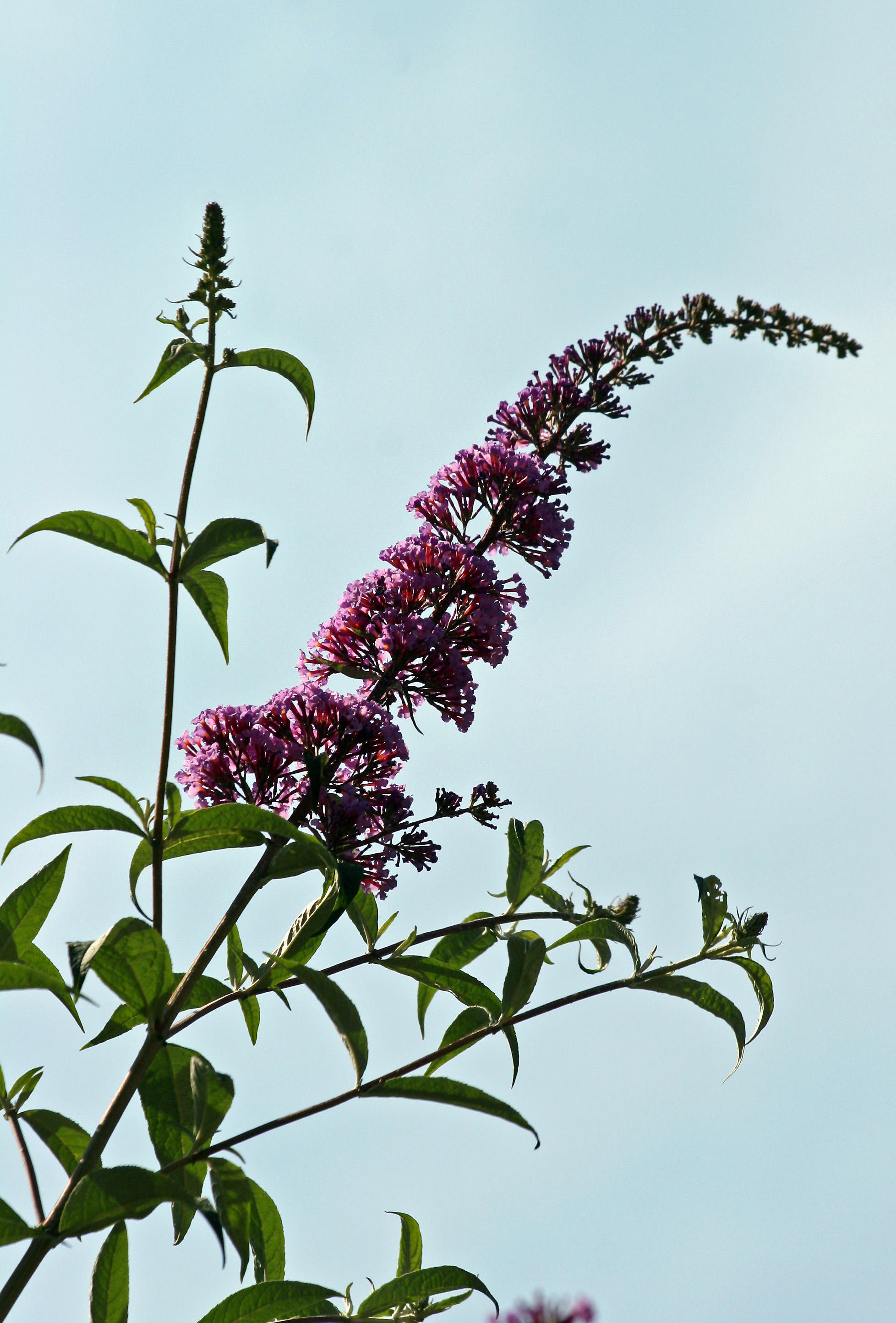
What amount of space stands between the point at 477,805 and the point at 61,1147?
54.6 inches

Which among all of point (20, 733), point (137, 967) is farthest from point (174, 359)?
point (137, 967)

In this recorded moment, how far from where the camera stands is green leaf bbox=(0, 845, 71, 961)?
2.82m

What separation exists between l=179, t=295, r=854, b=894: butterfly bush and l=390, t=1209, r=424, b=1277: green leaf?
904 millimetres

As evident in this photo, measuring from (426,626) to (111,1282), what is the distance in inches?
72.0

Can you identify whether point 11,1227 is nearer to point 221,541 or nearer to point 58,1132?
point 58,1132

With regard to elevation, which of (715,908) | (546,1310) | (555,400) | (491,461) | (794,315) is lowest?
(546,1310)

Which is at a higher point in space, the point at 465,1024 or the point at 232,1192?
the point at 465,1024

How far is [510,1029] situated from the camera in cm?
290

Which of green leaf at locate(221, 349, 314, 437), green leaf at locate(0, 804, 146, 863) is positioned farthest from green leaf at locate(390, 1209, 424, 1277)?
green leaf at locate(221, 349, 314, 437)

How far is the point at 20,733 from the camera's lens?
2229 mm

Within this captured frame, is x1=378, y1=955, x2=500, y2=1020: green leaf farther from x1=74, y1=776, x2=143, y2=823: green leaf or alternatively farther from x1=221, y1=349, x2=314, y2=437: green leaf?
x1=221, y1=349, x2=314, y2=437: green leaf

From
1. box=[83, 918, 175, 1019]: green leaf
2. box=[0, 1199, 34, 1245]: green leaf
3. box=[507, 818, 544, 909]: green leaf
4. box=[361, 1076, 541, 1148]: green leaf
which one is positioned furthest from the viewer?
box=[507, 818, 544, 909]: green leaf

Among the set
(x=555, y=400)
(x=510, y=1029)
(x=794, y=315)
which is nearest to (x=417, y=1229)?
(x=510, y=1029)

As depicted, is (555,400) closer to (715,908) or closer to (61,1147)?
(715,908)
